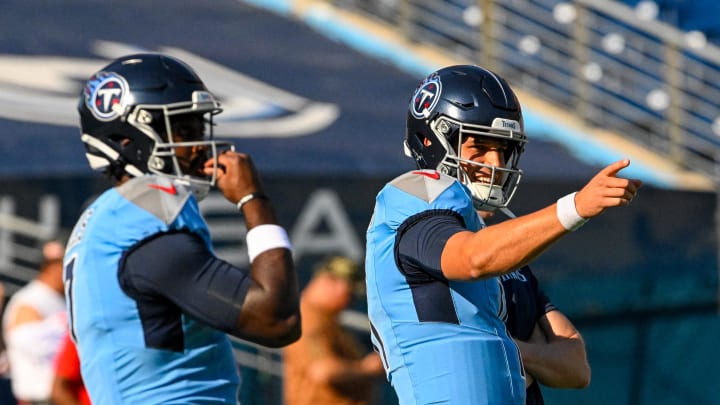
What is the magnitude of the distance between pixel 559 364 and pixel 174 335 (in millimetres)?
951

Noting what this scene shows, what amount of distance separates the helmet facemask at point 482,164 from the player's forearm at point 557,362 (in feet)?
1.24

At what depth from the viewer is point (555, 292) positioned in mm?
6875

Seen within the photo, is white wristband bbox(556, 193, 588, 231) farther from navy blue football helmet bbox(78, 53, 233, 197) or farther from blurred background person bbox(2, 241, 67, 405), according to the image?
blurred background person bbox(2, 241, 67, 405)

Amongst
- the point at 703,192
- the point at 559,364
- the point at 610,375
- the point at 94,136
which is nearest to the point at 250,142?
the point at 610,375

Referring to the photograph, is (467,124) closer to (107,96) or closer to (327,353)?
(107,96)

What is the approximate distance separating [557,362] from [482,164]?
21.6 inches

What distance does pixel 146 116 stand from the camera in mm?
3098

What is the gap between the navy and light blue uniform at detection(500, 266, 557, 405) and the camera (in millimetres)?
3039

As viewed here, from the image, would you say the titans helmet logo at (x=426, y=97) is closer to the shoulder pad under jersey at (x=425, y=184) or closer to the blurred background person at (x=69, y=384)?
the shoulder pad under jersey at (x=425, y=184)

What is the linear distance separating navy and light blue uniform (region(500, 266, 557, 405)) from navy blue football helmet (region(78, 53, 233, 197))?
81cm

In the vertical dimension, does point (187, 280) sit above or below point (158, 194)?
below

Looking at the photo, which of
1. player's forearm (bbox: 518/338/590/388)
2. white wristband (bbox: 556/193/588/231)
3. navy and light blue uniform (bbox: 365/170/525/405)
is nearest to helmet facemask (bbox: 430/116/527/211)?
navy and light blue uniform (bbox: 365/170/525/405)

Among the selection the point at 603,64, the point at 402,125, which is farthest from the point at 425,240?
the point at 603,64

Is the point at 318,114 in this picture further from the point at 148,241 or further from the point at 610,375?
the point at 148,241
